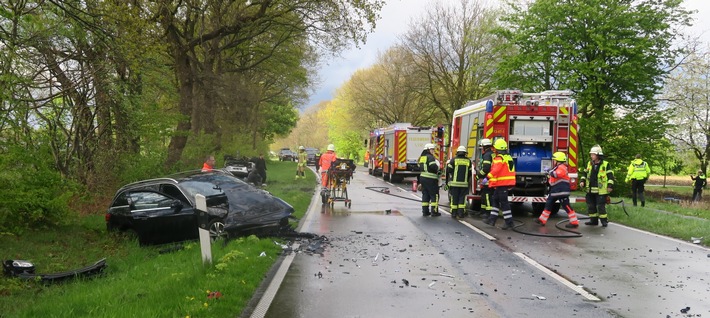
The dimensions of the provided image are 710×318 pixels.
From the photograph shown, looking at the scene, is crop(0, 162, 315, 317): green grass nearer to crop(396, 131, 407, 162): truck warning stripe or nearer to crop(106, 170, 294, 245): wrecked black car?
crop(106, 170, 294, 245): wrecked black car

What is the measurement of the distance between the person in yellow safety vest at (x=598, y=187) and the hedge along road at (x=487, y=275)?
904 millimetres

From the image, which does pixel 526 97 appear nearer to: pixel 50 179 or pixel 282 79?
pixel 50 179

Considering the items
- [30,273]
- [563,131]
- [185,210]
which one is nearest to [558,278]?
[185,210]

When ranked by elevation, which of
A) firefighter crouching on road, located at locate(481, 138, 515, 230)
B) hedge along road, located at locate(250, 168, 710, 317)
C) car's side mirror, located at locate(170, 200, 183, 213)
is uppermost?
firefighter crouching on road, located at locate(481, 138, 515, 230)

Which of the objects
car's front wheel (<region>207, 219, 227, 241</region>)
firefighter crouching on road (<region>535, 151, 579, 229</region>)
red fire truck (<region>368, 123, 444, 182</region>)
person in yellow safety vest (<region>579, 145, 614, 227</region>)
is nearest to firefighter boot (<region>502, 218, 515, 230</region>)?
firefighter crouching on road (<region>535, 151, 579, 229</region>)

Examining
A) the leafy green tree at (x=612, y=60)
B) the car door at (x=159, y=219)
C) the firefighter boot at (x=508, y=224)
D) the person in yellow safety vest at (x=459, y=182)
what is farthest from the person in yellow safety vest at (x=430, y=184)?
the leafy green tree at (x=612, y=60)

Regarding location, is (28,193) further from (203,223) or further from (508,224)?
(508,224)

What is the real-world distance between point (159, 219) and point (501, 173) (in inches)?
268

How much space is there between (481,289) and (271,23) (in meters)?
18.2

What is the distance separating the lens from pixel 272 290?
235 inches

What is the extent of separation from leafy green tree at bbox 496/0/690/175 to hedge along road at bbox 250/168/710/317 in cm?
1703

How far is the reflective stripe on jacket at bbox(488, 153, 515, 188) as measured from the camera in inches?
447

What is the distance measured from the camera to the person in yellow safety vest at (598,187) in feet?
38.4

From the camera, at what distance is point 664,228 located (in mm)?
11172
